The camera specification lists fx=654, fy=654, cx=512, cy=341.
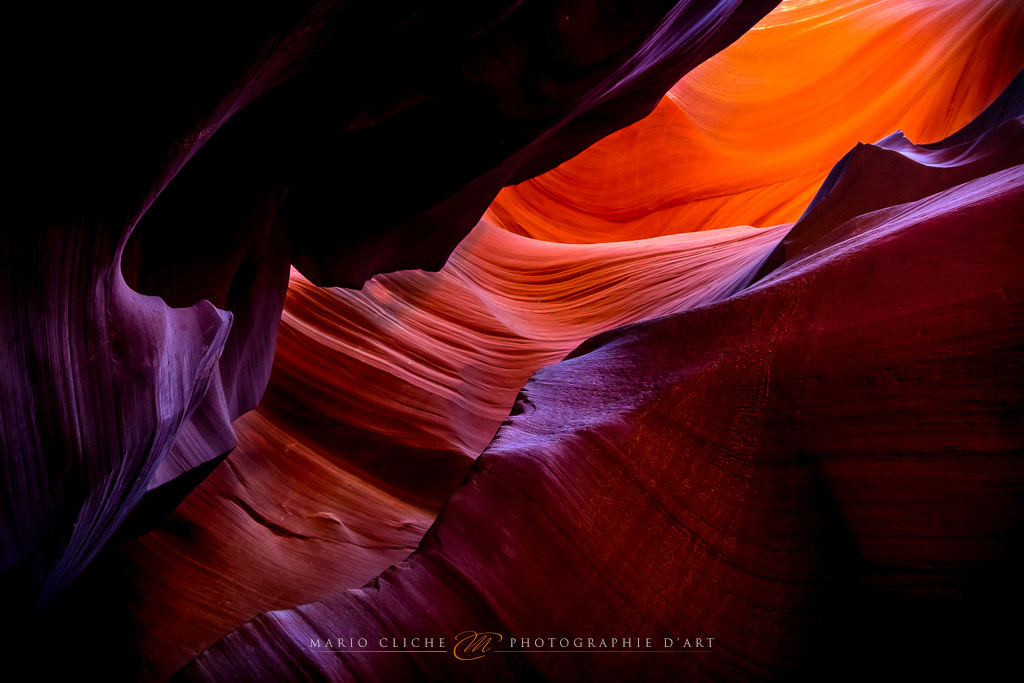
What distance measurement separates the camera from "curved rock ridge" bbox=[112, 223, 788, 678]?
11.5 ft

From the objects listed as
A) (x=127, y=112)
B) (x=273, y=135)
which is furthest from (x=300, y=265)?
(x=127, y=112)

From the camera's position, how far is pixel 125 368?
1.82m

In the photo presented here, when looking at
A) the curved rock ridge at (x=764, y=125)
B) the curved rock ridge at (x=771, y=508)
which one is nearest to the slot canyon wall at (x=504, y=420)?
the curved rock ridge at (x=771, y=508)

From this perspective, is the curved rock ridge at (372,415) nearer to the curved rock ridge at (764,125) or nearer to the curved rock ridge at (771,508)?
the curved rock ridge at (771,508)

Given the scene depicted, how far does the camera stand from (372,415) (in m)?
4.53

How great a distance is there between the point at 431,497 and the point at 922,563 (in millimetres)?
3150

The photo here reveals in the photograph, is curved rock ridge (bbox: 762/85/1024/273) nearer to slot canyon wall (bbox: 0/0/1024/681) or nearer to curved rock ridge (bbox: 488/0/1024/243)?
slot canyon wall (bbox: 0/0/1024/681)

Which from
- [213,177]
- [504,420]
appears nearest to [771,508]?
[504,420]

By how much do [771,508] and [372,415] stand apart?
3.14 meters

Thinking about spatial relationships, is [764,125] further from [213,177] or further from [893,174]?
[213,177]

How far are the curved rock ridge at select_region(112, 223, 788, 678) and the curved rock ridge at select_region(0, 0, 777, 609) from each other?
68cm

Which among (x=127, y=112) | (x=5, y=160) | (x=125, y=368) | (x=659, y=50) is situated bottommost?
(x=125, y=368)

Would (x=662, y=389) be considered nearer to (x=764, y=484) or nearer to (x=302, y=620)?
(x=764, y=484)

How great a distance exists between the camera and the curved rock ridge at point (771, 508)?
5.48 feet
